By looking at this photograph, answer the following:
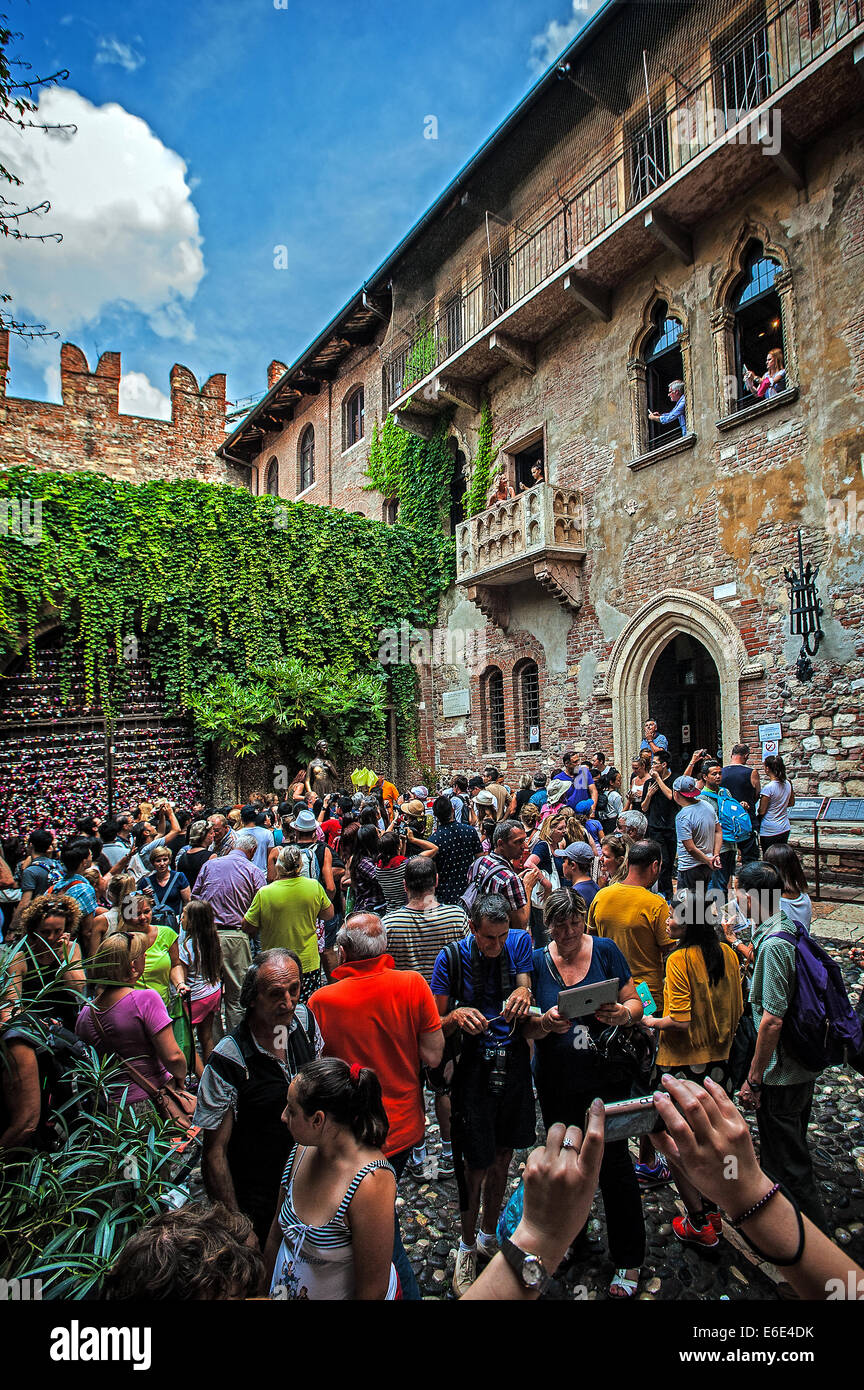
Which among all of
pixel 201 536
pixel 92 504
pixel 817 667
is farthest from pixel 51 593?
pixel 817 667

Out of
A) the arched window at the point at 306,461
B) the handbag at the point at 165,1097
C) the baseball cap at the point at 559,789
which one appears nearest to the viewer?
the handbag at the point at 165,1097

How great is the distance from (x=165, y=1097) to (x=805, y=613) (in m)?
9.24

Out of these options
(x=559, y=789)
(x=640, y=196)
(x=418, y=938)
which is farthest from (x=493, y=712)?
(x=418, y=938)

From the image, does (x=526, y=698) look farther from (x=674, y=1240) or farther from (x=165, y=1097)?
(x=165, y=1097)

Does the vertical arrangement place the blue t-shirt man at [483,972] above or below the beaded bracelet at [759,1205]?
below

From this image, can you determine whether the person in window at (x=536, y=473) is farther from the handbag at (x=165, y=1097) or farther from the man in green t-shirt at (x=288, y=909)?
the handbag at (x=165, y=1097)

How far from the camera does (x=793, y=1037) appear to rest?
292 cm

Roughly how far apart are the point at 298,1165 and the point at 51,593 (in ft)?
46.0

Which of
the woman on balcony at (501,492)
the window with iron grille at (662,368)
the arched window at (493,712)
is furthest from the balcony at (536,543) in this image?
the arched window at (493,712)

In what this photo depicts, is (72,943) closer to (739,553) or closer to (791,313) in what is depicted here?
(739,553)

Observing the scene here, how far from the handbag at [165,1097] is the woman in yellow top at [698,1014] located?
6.99ft

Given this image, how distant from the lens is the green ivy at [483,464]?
53.1 feet

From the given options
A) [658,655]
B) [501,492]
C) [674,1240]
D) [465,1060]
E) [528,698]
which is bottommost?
[674,1240]

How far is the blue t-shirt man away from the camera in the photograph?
3.16m
